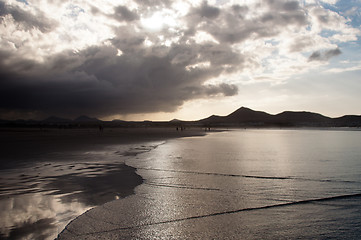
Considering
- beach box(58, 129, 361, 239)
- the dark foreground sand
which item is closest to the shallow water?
beach box(58, 129, 361, 239)

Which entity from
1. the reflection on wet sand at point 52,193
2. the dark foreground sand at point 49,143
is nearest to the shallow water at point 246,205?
the reflection on wet sand at point 52,193

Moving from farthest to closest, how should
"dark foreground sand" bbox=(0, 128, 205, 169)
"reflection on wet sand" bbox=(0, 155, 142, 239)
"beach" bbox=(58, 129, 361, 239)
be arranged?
"dark foreground sand" bbox=(0, 128, 205, 169)
"reflection on wet sand" bbox=(0, 155, 142, 239)
"beach" bbox=(58, 129, 361, 239)

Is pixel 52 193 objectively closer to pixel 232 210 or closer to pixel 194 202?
pixel 194 202

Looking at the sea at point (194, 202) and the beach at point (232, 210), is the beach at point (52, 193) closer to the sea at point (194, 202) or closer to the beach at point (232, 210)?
the sea at point (194, 202)

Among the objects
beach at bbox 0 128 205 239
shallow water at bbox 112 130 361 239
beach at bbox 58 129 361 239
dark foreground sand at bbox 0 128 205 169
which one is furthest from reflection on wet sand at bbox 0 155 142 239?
dark foreground sand at bbox 0 128 205 169

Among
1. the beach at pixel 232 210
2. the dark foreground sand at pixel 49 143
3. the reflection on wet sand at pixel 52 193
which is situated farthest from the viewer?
the dark foreground sand at pixel 49 143

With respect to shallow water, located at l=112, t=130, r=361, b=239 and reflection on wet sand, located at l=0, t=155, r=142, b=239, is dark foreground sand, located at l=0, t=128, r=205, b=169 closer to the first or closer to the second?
reflection on wet sand, located at l=0, t=155, r=142, b=239

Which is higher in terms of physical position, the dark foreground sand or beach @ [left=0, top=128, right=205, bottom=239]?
the dark foreground sand

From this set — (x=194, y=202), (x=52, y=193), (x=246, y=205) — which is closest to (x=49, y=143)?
(x=52, y=193)

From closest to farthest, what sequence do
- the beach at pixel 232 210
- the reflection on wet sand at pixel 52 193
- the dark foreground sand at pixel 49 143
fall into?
the beach at pixel 232 210
the reflection on wet sand at pixel 52 193
the dark foreground sand at pixel 49 143

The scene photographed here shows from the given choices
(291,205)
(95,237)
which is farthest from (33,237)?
(291,205)

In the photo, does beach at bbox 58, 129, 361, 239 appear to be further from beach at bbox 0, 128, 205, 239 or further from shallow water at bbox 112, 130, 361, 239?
beach at bbox 0, 128, 205, 239

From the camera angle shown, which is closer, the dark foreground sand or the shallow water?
the shallow water

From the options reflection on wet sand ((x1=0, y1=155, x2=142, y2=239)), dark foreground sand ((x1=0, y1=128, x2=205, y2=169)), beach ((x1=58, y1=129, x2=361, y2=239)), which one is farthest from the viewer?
dark foreground sand ((x1=0, y1=128, x2=205, y2=169))
